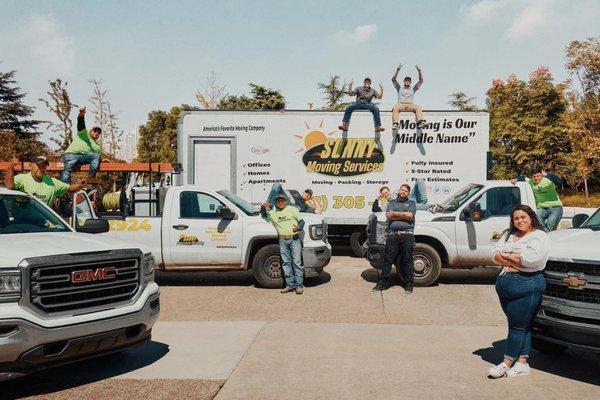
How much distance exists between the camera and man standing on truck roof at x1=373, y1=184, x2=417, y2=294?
953cm

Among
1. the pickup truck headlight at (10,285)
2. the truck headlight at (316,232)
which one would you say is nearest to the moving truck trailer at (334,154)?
the truck headlight at (316,232)

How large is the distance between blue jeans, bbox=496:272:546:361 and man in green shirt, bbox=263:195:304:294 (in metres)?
4.65

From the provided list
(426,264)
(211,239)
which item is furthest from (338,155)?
(211,239)

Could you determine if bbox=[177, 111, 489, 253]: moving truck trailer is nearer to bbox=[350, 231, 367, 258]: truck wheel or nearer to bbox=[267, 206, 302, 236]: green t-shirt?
bbox=[350, 231, 367, 258]: truck wheel

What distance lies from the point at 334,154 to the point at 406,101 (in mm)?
2137

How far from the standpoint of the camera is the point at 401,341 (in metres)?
6.57

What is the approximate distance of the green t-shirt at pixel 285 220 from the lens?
31.4 feet

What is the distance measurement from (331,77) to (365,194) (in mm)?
37256

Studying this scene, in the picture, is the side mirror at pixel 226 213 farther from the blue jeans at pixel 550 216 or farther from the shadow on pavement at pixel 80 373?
the blue jeans at pixel 550 216

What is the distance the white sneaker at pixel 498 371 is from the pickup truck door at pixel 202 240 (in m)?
5.55

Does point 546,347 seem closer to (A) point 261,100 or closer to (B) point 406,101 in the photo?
(B) point 406,101

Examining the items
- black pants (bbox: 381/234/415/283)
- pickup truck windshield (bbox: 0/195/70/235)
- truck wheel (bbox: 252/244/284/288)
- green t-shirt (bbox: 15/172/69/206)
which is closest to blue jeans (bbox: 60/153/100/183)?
green t-shirt (bbox: 15/172/69/206)

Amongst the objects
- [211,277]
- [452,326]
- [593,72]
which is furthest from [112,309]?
[593,72]

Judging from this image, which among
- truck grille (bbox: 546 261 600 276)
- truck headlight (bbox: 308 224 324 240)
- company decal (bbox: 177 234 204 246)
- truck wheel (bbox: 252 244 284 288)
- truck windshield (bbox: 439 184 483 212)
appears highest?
truck windshield (bbox: 439 184 483 212)
